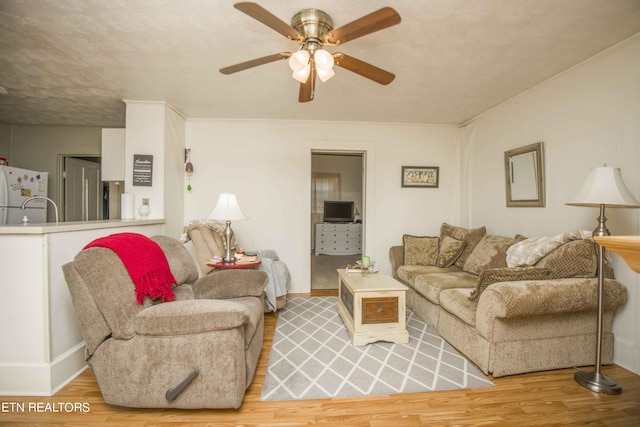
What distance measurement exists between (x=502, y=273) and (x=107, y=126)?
16.6 feet

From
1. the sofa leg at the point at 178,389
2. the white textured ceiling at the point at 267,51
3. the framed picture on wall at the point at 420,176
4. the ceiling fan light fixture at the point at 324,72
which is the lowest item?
the sofa leg at the point at 178,389

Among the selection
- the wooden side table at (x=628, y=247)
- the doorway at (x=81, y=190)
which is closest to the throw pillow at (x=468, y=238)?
the wooden side table at (x=628, y=247)

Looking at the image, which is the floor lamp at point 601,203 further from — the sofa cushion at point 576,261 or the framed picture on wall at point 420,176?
the framed picture on wall at point 420,176

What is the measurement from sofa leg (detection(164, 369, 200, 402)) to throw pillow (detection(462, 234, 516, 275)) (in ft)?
8.54

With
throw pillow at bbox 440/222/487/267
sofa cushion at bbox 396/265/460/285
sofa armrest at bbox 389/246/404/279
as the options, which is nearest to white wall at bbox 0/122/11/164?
sofa armrest at bbox 389/246/404/279

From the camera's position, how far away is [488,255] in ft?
8.95

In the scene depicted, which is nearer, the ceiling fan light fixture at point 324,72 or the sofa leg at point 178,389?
the sofa leg at point 178,389

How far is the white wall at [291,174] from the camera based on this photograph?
3609 millimetres

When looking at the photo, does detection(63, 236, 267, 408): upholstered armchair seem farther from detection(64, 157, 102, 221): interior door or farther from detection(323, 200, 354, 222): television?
detection(323, 200, 354, 222): television

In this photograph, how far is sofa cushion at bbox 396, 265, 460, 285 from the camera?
9.70ft

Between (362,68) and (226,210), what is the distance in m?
1.61

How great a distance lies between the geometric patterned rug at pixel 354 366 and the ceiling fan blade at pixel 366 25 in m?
2.06

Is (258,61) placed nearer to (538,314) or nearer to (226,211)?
(226,211)

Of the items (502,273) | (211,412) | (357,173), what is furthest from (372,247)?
(357,173)
